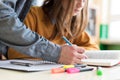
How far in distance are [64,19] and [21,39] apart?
0.35 m

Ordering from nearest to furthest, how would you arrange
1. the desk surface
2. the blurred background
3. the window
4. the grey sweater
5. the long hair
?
1. the desk surface
2. the grey sweater
3. the long hair
4. the blurred background
5. the window

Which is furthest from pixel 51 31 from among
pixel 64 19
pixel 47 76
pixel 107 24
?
pixel 107 24

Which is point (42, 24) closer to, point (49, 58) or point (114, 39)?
A: point (49, 58)

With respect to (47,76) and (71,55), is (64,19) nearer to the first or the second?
(71,55)

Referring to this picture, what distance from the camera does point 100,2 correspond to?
3.10 metres

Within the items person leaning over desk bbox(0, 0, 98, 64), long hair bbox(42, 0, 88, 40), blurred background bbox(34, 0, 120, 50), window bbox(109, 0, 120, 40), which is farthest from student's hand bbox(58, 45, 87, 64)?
window bbox(109, 0, 120, 40)

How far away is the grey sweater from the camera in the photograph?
2.69 feet

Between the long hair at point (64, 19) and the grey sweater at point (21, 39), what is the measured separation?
302 mm

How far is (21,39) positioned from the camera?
0.83 metres

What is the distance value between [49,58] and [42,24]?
1.11 feet

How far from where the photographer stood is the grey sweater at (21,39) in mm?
819

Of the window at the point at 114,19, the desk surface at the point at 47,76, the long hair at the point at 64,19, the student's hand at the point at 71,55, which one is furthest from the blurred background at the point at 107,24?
the desk surface at the point at 47,76

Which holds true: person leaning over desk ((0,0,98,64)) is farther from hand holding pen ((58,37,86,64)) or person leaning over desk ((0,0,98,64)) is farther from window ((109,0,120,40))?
window ((109,0,120,40))

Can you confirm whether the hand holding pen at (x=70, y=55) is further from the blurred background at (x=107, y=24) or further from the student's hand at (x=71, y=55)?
the blurred background at (x=107, y=24)
